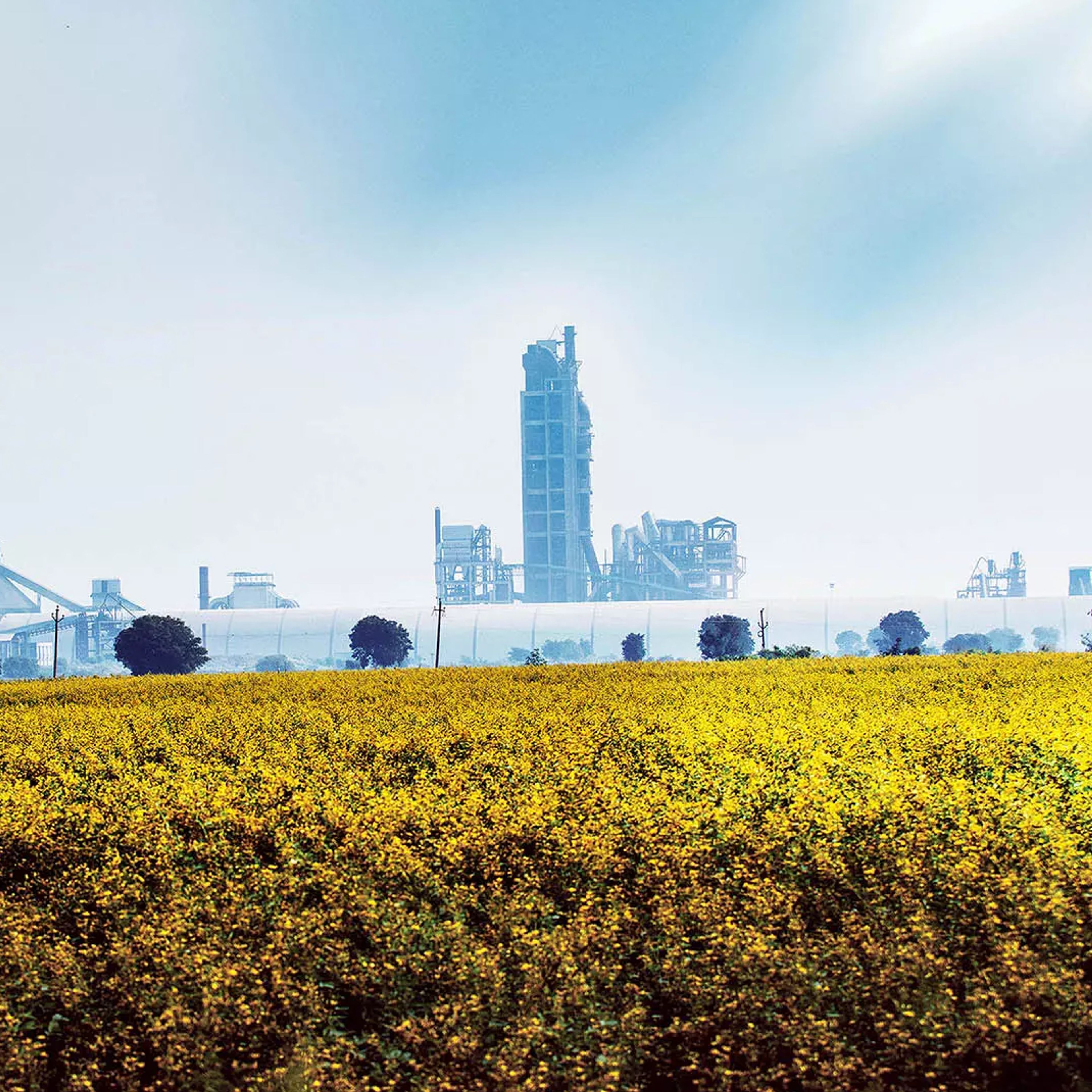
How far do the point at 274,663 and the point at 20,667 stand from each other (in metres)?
47.1

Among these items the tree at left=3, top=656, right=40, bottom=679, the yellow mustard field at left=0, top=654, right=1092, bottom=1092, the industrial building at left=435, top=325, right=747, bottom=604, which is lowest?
the tree at left=3, top=656, right=40, bottom=679

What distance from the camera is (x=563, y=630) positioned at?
123 m

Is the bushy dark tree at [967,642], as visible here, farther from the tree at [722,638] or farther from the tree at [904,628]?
the tree at [722,638]

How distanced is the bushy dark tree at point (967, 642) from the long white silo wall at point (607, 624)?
4.77 meters

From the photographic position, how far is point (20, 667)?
145375 millimetres

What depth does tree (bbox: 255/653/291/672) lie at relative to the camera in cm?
12012

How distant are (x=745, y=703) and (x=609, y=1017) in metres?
6.40

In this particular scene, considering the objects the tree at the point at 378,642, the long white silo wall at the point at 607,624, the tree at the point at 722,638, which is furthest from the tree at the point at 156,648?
the long white silo wall at the point at 607,624

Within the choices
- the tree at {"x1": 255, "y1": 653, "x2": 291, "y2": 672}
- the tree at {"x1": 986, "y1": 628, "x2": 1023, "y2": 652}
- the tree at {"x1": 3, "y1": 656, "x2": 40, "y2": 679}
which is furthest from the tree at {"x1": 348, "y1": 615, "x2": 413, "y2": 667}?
the tree at {"x1": 3, "y1": 656, "x2": 40, "y2": 679}

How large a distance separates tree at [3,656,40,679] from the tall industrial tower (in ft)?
225

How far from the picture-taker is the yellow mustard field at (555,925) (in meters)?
4.21

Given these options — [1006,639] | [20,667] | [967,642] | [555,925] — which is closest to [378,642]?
[967,642]

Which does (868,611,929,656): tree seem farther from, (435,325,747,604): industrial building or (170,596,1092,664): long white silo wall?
(435,325,747,604): industrial building

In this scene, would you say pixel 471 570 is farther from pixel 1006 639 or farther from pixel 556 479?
pixel 1006 639
